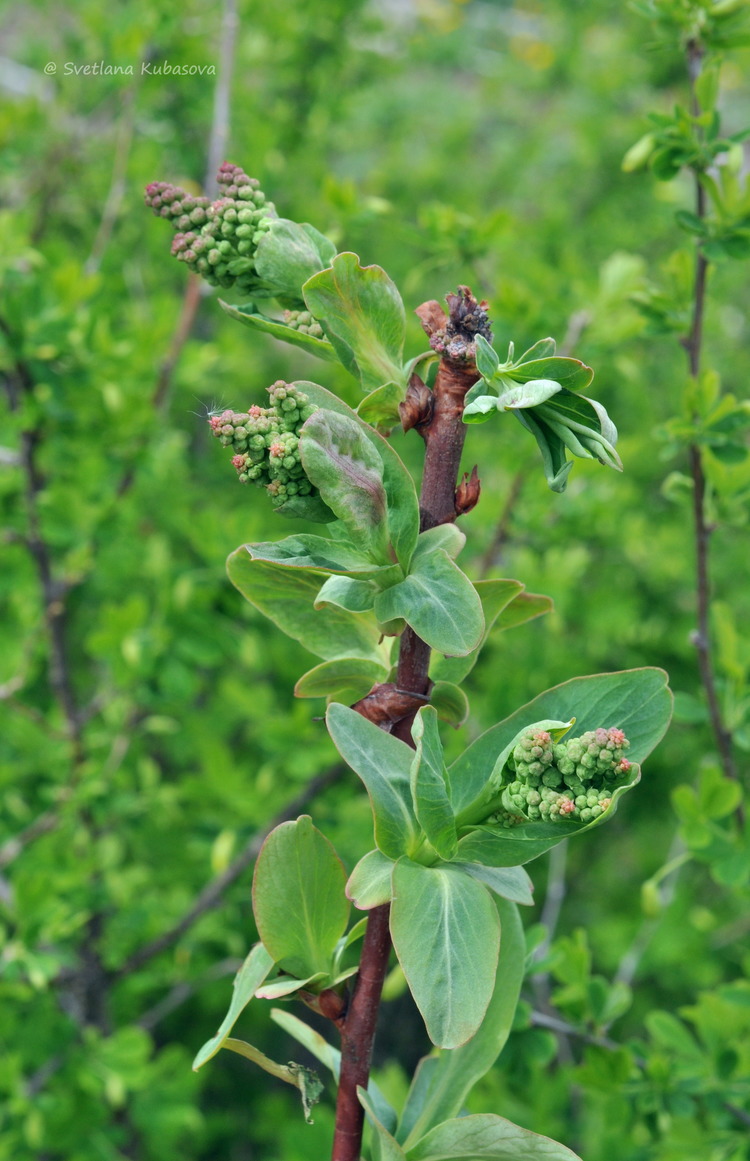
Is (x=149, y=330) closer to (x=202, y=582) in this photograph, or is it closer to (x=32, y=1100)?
(x=202, y=582)

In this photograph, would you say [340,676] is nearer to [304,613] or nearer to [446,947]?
[304,613]

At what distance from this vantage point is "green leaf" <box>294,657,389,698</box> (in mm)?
623

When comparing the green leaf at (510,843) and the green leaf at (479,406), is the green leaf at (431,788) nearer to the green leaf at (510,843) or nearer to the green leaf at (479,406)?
the green leaf at (510,843)

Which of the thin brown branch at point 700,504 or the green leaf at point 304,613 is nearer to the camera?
the green leaf at point 304,613

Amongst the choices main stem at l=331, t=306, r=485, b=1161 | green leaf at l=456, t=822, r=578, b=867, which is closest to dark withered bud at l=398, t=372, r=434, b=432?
main stem at l=331, t=306, r=485, b=1161

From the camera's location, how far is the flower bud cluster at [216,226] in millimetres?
578

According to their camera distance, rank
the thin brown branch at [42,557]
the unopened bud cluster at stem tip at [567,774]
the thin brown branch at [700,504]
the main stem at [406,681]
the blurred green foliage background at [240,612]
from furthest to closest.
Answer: the thin brown branch at [42,557]
the blurred green foliage background at [240,612]
the thin brown branch at [700,504]
the main stem at [406,681]
the unopened bud cluster at stem tip at [567,774]

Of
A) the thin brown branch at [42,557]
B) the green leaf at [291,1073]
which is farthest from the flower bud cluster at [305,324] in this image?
the thin brown branch at [42,557]

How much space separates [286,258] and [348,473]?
157 mm

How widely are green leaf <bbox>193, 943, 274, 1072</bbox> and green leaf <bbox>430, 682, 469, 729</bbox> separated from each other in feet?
0.61

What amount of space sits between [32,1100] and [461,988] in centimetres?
121

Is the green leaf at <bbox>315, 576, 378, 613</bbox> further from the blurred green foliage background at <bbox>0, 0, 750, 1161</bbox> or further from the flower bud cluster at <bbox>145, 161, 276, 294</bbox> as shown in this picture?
the blurred green foliage background at <bbox>0, 0, 750, 1161</bbox>

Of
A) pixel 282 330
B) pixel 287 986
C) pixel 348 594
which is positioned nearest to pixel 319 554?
pixel 348 594

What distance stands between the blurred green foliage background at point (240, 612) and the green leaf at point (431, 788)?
18.0 inches
